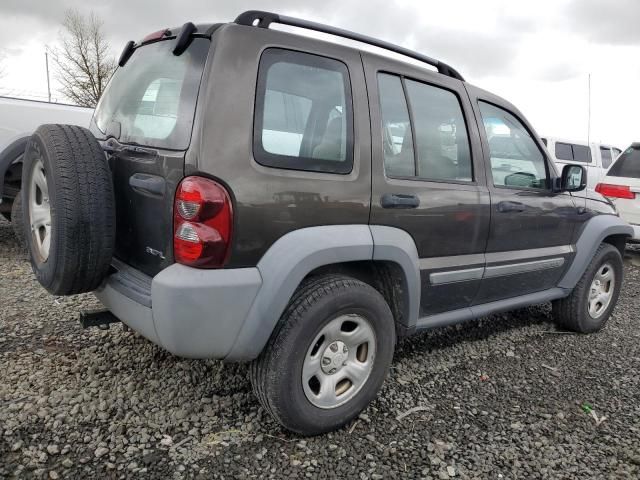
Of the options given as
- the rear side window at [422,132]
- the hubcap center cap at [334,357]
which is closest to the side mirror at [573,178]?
the rear side window at [422,132]

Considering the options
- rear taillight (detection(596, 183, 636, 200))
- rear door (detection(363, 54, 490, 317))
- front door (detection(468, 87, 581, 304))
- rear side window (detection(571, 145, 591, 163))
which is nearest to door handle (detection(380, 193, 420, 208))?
rear door (detection(363, 54, 490, 317))

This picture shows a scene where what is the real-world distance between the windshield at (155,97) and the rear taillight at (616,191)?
5864 mm

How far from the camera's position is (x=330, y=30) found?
2484 millimetres

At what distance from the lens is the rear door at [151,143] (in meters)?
2.07

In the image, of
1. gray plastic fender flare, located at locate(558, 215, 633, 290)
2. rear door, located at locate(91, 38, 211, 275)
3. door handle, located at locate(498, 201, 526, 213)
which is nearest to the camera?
rear door, located at locate(91, 38, 211, 275)

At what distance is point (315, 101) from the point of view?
7.72 ft

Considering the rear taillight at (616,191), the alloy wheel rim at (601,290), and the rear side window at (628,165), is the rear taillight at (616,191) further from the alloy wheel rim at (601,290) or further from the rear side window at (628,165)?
the alloy wheel rim at (601,290)

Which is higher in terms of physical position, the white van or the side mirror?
the white van

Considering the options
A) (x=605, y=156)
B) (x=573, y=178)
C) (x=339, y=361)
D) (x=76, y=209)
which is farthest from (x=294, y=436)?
(x=605, y=156)

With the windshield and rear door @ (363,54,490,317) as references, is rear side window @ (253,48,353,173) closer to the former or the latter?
rear door @ (363,54,490,317)

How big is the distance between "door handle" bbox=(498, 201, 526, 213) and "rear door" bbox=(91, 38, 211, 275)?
6.29 feet

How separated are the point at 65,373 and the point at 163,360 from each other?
530mm

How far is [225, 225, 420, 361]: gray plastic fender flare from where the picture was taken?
209cm

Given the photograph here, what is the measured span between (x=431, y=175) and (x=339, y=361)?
3.65 ft
